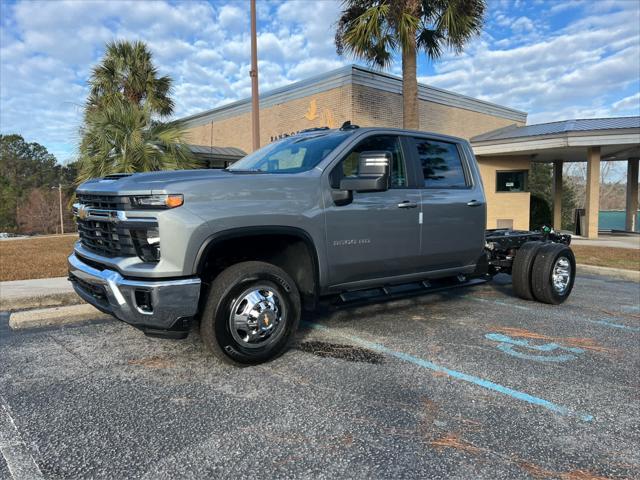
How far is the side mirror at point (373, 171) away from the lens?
3.92m

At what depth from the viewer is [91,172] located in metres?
11.1

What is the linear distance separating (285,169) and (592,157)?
17.1 m

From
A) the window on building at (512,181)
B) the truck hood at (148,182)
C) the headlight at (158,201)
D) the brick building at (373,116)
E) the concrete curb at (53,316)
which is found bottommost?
the concrete curb at (53,316)

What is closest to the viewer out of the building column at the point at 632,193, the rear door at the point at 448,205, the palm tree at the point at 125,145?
the rear door at the point at 448,205

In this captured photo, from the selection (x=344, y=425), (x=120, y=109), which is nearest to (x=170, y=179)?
(x=344, y=425)

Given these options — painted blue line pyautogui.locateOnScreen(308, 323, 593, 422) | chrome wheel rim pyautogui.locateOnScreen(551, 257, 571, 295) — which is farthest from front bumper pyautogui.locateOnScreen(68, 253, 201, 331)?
chrome wheel rim pyautogui.locateOnScreen(551, 257, 571, 295)

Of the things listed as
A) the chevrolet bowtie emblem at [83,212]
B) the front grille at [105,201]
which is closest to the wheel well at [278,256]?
the front grille at [105,201]

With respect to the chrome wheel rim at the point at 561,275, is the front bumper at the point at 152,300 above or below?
above

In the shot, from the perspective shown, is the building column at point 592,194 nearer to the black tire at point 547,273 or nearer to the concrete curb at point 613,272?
the concrete curb at point 613,272

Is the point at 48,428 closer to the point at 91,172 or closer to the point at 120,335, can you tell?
the point at 120,335

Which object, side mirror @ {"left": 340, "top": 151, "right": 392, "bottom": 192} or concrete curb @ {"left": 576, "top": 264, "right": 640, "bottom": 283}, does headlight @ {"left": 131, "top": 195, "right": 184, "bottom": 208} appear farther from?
concrete curb @ {"left": 576, "top": 264, "right": 640, "bottom": 283}

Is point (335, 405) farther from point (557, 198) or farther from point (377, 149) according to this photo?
point (557, 198)

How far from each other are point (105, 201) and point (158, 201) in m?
0.55

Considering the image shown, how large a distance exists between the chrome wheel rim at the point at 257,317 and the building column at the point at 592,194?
1752 cm
